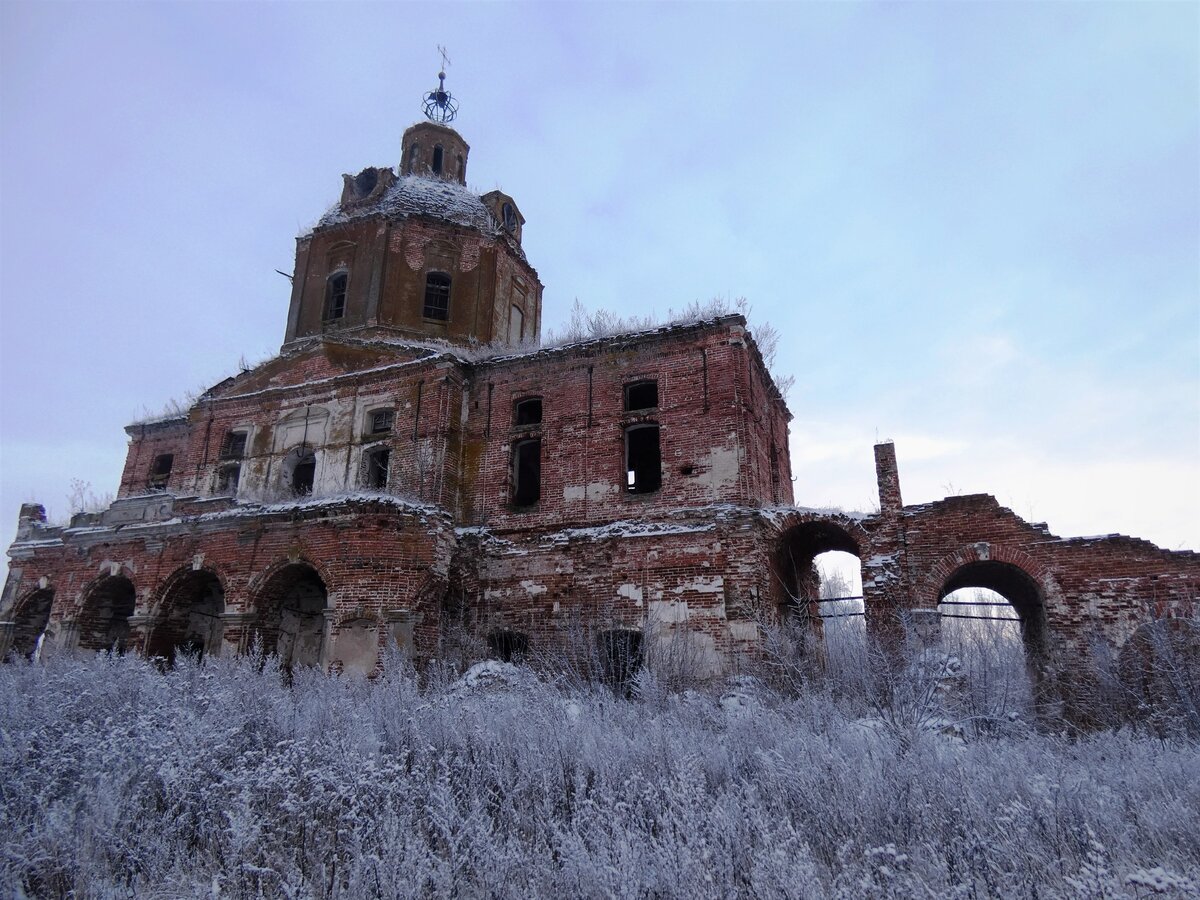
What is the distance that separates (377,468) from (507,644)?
5559mm

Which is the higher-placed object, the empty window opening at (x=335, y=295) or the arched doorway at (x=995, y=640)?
the empty window opening at (x=335, y=295)

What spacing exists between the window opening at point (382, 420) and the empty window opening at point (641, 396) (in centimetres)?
581

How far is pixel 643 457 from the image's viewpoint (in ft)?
63.5

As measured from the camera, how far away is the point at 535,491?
2073cm

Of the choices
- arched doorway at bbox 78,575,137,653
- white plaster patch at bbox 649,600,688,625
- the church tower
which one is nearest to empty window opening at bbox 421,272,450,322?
the church tower

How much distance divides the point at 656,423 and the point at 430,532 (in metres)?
5.50

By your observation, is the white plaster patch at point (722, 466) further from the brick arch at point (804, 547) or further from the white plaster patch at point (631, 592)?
the white plaster patch at point (631, 592)

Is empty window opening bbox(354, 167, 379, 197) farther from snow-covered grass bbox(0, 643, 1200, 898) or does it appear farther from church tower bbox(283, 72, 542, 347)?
snow-covered grass bbox(0, 643, 1200, 898)

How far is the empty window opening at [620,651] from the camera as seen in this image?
15.2 m


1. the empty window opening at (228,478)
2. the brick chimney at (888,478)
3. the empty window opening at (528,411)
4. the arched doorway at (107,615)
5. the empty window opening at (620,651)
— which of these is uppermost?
the empty window opening at (528,411)

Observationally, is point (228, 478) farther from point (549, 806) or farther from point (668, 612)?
point (549, 806)

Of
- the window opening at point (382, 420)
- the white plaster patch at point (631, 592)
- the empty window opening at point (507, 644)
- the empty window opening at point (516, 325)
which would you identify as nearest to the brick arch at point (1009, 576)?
the white plaster patch at point (631, 592)

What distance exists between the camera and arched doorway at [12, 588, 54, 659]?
65.4ft

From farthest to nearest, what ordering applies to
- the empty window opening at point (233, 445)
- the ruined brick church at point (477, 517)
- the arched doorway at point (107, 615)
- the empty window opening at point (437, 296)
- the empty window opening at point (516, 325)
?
the empty window opening at point (516, 325) < the empty window opening at point (437, 296) < the empty window opening at point (233, 445) < the arched doorway at point (107, 615) < the ruined brick church at point (477, 517)
